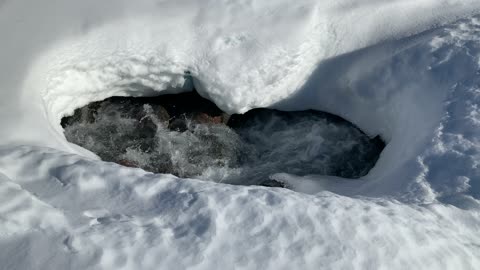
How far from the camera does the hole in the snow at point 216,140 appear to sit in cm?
364

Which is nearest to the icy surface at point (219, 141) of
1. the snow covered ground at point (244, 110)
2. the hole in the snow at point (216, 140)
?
the hole in the snow at point (216, 140)

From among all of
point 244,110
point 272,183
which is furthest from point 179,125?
point 272,183

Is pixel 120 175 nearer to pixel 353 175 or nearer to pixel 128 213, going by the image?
pixel 128 213

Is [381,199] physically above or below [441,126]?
below

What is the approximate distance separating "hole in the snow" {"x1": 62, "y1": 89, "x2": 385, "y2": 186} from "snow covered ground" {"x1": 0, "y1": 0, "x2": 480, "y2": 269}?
133 millimetres

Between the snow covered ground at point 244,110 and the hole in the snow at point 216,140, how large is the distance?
0.13 meters

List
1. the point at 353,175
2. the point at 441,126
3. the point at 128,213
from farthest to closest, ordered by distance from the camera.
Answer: the point at 353,175 < the point at 441,126 < the point at 128,213

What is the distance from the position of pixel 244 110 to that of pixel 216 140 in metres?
0.31

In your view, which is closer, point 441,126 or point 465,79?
point 441,126

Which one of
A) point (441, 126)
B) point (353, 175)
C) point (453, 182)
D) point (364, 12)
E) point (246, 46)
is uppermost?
point (364, 12)

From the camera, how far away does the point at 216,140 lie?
150 inches

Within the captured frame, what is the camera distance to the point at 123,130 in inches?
149

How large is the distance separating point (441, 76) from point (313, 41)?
3.00 feet

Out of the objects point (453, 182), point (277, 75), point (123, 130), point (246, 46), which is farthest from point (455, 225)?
point (123, 130)
